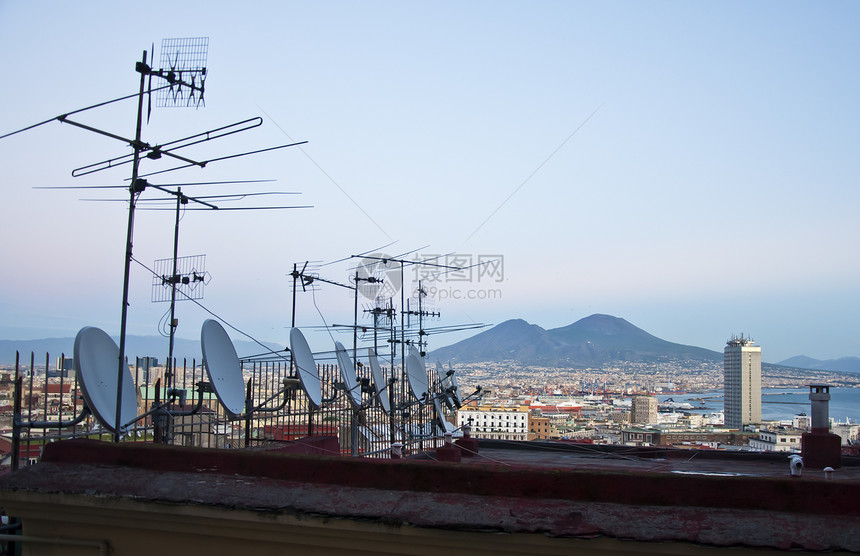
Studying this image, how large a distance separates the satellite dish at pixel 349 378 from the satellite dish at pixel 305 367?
1.13m

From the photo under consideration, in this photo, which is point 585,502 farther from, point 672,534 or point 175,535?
point 175,535

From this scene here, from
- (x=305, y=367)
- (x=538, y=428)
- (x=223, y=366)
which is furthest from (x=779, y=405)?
(x=223, y=366)

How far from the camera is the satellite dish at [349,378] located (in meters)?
11.1

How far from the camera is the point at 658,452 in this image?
39.2ft

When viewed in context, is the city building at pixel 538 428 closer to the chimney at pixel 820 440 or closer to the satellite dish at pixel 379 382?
the satellite dish at pixel 379 382

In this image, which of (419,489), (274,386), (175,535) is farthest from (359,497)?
(274,386)

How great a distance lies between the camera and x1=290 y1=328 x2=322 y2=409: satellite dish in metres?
9.05

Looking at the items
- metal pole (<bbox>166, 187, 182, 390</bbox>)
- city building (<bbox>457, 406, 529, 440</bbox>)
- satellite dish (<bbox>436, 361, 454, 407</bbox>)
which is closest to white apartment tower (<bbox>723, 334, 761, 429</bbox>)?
city building (<bbox>457, 406, 529, 440</bbox>)

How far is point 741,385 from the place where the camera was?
68.2 metres

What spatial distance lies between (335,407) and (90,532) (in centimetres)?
787

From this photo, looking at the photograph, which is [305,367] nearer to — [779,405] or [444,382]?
[444,382]

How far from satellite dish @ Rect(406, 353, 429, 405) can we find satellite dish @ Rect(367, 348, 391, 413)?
74 centimetres

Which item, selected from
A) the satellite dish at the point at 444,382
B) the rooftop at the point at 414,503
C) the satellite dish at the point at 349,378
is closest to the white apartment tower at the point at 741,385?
the satellite dish at the point at 444,382

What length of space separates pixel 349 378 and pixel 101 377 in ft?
18.0
